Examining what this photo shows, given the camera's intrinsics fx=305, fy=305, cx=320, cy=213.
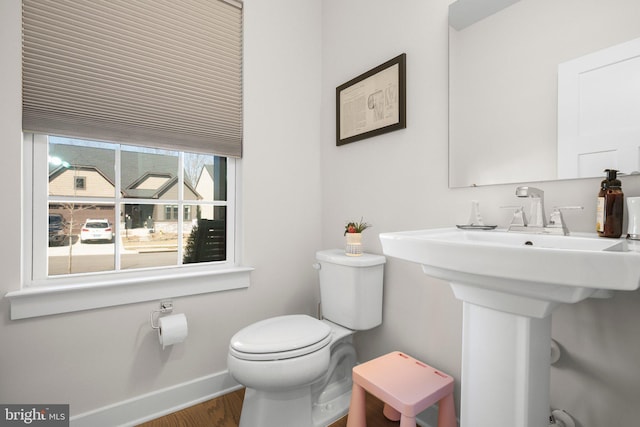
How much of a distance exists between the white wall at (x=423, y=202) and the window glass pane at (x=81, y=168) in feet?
4.02

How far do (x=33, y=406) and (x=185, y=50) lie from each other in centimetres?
176

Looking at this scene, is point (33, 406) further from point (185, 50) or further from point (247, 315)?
point (185, 50)

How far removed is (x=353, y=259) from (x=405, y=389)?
23.5 inches

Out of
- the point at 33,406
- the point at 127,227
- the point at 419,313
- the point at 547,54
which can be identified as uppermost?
the point at 547,54

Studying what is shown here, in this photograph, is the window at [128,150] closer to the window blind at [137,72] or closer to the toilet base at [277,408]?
the window blind at [137,72]

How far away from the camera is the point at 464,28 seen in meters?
1.30

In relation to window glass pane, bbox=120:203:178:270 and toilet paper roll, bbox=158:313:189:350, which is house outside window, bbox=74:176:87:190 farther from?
toilet paper roll, bbox=158:313:189:350

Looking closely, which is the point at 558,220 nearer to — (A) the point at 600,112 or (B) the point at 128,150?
(A) the point at 600,112

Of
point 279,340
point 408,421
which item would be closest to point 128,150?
point 279,340

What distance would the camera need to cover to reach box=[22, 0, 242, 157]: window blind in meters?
1.30

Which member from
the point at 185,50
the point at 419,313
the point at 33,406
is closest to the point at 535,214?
the point at 419,313

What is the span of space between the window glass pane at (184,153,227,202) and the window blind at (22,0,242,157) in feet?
0.42

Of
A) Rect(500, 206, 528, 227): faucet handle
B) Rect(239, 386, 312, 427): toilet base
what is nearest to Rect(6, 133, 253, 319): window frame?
Rect(239, 386, 312, 427): toilet base

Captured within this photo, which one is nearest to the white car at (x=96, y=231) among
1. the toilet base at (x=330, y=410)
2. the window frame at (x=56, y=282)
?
the window frame at (x=56, y=282)
